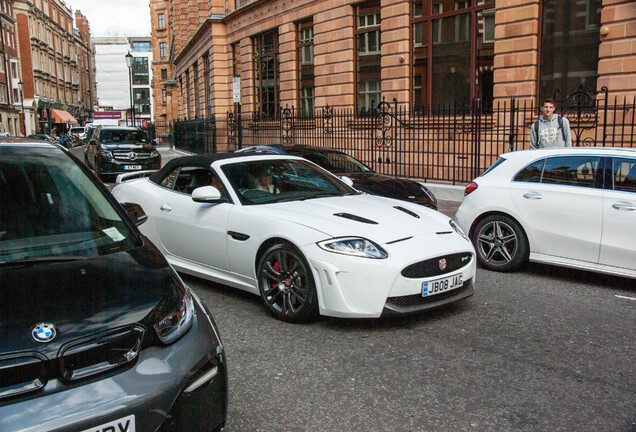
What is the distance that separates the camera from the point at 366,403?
3.61 metres

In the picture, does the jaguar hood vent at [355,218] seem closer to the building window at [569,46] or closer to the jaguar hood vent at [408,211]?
the jaguar hood vent at [408,211]

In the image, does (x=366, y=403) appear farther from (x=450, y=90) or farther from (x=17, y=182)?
(x=450, y=90)

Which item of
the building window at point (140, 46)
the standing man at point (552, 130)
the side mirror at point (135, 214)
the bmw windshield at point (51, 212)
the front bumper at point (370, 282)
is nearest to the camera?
the bmw windshield at point (51, 212)

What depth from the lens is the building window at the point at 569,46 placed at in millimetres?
13820

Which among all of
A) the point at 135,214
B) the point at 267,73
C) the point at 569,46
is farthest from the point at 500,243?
the point at 267,73

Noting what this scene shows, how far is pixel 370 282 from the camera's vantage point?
463 centimetres

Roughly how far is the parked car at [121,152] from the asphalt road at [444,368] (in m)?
13.9

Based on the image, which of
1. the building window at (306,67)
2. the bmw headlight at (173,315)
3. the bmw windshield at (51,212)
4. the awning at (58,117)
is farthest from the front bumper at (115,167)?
the awning at (58,117)

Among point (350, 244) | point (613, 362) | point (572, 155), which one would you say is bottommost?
point (613, 362)

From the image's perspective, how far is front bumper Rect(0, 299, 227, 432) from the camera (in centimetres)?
221

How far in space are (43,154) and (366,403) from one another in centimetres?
257

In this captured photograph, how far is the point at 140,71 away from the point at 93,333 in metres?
142

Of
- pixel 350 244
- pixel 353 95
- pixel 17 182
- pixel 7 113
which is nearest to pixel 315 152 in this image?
pixel 350 244

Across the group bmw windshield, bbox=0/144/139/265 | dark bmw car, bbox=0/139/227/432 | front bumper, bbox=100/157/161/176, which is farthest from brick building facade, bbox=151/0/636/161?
dark bmw car, bbox=0/139/227/432
